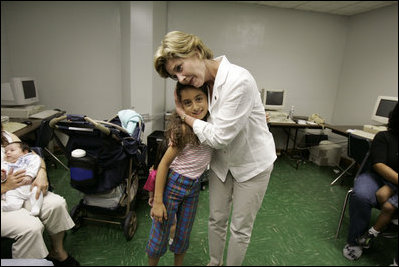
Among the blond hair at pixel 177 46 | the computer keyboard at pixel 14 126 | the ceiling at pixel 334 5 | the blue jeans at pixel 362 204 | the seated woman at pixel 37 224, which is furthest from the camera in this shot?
the ceiling at pixel 334 5

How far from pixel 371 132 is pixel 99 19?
3.88m

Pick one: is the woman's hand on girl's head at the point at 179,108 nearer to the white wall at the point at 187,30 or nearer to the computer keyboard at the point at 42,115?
the white wall at the point at 187,30

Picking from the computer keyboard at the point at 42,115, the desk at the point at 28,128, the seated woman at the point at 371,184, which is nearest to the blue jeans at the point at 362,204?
the seated woman at the point at 371,184

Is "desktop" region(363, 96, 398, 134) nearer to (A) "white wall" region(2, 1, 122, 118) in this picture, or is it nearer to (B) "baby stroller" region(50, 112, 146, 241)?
(B) "baby stroller" region(50, 112, 146, 241)

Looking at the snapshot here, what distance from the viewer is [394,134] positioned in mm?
1516

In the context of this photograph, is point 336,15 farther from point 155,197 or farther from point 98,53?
point 155,197

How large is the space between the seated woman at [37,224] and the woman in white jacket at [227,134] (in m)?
0.85

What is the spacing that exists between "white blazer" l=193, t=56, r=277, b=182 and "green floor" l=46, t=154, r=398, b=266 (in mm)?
439

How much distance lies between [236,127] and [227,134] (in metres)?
0.05

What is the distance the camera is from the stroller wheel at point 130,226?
169 centimetres

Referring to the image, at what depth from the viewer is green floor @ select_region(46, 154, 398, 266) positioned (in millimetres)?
1097

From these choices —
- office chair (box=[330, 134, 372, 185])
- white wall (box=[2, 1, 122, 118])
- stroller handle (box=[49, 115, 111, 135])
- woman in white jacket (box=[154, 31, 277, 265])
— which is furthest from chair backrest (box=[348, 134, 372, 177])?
white wall (box=[2, 1, 122, 118])

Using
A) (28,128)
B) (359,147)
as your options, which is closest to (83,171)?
(28,128)

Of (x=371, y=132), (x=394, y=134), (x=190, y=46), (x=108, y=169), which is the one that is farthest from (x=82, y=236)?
(x=371, y=132)
